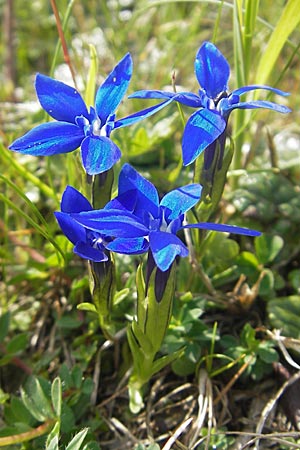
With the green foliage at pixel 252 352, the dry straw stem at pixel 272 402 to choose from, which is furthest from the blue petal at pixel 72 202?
the dry straw stem at pixel 272 402

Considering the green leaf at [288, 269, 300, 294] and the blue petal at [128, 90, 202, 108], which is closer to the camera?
the blue petal at [128, 90, 202, 108]

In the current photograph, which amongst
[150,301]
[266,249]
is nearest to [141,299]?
[150,301]

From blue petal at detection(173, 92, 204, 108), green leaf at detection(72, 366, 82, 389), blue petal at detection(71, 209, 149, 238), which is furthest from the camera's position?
green leaf at detection(72, 366, 82, 389)

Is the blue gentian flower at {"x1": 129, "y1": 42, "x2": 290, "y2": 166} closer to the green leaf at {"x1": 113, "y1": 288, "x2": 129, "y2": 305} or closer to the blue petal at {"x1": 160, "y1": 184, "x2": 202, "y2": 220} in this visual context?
the blue petal at {"x1": 160, "y1": 184, "x2": 202, "y2": 220}

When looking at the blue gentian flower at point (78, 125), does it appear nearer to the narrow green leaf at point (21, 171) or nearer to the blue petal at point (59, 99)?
the blue petal at point (59, 99)

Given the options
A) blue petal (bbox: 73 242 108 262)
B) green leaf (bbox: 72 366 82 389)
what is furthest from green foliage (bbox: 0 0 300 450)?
blue petal (bbox: 73 242 108 262)

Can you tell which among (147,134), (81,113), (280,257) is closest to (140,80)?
(147,134)

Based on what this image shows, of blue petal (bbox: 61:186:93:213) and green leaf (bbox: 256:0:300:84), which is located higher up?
green leaf (bbox: 256:0:300:84)
